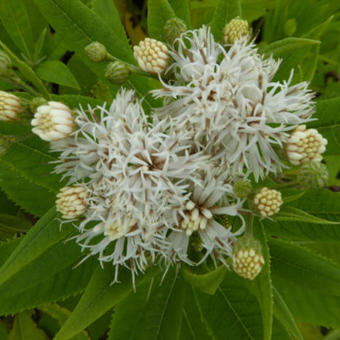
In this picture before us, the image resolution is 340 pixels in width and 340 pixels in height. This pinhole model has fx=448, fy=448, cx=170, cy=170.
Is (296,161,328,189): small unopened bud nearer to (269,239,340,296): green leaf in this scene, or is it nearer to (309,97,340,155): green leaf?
A: (309,97,340,155): green leaf

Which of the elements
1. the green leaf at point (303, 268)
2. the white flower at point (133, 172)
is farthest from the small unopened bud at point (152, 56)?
the green leaf at point (303, 268)

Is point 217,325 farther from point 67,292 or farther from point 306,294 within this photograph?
point 67,292

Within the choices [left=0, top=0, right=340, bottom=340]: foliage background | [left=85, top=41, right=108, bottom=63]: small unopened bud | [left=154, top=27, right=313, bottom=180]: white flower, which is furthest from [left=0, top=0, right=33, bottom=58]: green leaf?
[left=154, top=27, right=313, bottom=180]: white flower

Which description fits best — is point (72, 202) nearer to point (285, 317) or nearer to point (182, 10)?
point (285, 317)

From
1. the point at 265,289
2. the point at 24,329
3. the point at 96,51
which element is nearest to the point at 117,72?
the point at 96,51

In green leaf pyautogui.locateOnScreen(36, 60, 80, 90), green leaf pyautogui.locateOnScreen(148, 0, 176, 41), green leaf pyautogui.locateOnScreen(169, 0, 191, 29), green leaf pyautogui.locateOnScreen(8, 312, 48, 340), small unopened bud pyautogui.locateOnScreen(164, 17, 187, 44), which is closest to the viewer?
small unopened bud pyautogui.locateOnScreen(164, 17, 187, 44)

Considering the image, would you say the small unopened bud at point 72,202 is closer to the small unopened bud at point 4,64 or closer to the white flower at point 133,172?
the white flower at point 133,172
